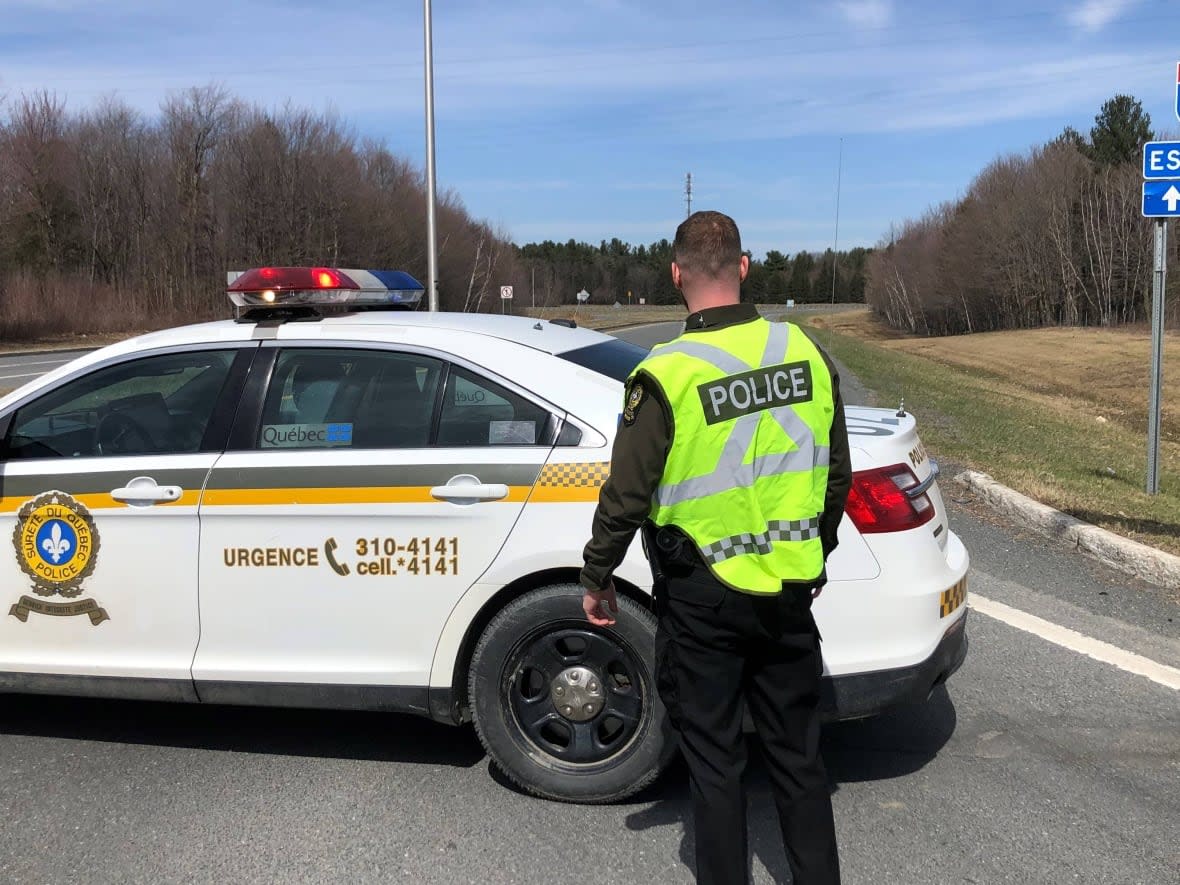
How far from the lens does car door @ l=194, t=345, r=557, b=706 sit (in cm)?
332

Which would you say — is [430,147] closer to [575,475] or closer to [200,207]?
[575,475]

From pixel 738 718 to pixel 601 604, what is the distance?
1.49ft

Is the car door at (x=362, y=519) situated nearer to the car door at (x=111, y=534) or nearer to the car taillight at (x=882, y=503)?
the car door at (x=111, y=534)

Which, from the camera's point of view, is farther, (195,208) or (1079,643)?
(195,208)

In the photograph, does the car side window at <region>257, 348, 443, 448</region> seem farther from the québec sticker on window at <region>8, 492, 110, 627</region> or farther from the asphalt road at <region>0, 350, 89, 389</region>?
the asphalt road at <region>0, 350, 89, 389</region>

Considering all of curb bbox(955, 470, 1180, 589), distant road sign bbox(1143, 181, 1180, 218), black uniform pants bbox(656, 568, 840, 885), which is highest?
distant road sign bbox(1143, 181, 1180, 218)

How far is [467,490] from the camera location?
129 inches

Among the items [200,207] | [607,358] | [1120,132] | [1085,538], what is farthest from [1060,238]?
[607,358]

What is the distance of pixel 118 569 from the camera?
3543mm

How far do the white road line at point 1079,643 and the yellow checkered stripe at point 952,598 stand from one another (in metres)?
1.59

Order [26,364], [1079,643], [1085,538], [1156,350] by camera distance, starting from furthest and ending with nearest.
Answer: [26,364] → [1156,350] → [1085,538] → [1079,643]

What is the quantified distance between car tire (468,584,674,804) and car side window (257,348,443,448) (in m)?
0.76

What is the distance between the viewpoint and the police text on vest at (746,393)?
92.4 inches

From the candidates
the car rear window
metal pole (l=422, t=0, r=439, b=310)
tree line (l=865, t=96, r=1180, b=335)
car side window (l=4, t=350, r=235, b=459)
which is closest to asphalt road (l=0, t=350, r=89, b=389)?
metal pole (l=422, t=0, r=439, b=310)
